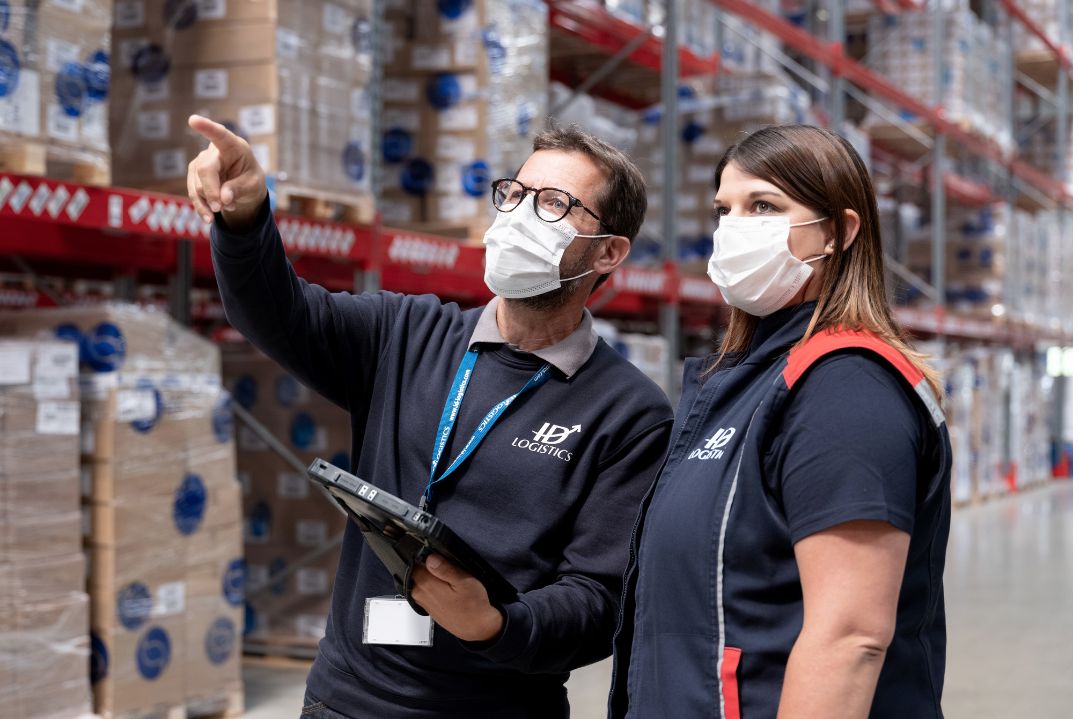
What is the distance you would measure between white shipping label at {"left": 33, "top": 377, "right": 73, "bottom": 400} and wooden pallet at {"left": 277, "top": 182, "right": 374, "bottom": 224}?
1177 millimetres

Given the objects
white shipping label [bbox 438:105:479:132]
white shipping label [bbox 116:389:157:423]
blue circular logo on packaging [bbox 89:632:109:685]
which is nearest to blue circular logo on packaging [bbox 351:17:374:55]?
white shipping label [bbox 438:105:479:132]

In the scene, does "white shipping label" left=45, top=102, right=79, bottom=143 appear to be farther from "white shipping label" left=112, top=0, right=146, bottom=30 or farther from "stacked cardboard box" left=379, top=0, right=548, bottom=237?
"stacked cardboard box" left=379, top=0, right=548, bottom=237

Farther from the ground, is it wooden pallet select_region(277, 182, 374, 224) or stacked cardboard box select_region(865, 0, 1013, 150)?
stacked cardboard box select_region(865, 0, 1013, 150)

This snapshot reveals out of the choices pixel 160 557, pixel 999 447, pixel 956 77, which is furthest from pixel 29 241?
pixel 999 447

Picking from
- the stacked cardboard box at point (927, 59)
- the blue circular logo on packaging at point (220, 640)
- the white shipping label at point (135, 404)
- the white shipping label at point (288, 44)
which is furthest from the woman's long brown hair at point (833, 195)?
the stacked cardboard box at point (927, 59)

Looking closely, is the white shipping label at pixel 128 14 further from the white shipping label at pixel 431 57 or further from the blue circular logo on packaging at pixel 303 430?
the blue circular logo on packaging at pixel 303 430

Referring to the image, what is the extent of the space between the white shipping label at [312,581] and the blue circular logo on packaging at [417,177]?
205cm

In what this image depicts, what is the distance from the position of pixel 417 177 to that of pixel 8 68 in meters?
2.80

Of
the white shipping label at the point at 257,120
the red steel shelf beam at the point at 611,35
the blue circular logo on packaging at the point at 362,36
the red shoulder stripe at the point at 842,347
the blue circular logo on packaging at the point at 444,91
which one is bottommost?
the red shoulder stripe at the point at 842,347

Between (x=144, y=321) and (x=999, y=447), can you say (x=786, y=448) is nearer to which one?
(x=144, y=321)

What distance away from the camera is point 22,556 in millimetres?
4422

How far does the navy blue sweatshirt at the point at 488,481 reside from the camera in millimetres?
2125

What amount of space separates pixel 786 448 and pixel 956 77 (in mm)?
14159

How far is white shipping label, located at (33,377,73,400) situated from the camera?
177 inches
